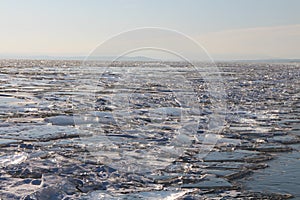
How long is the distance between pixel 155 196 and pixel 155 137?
384 centimetres

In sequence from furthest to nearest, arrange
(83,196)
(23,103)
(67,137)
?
1. (23,103)
2. (67,137)
3. (83,196)

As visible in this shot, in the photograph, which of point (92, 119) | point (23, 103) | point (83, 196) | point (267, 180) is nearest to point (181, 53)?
point (267, 180)

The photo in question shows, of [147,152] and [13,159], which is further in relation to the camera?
[147,152]

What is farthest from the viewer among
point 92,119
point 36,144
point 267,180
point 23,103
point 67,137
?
point 23,103

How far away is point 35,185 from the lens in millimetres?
5246

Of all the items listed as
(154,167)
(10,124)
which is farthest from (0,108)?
(154,167)

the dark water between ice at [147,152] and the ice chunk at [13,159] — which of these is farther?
the ice chunk at [13,159]

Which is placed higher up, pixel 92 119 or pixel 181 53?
pixel 181 53

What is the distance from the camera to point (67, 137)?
28.3ft

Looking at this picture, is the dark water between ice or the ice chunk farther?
the ice chunk

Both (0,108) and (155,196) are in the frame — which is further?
(0,108)

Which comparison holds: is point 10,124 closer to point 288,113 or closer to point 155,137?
point 155,137

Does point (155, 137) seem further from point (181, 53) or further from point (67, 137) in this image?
point (181, 53)

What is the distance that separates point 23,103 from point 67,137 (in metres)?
6.67
